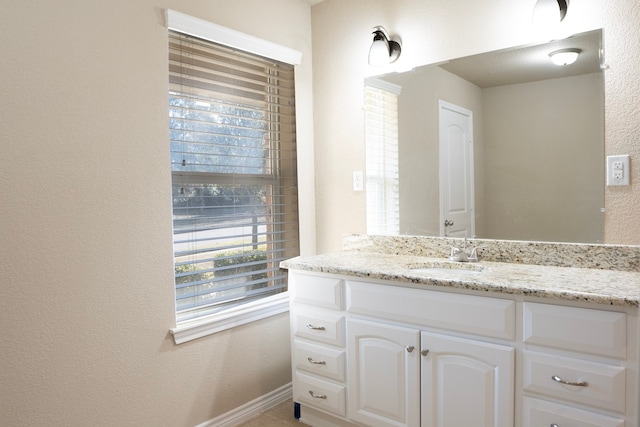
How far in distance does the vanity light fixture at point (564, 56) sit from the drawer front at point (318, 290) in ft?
4.53

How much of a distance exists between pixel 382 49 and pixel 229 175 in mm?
1088

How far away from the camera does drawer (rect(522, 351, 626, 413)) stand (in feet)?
4.47

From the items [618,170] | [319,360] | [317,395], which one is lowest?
[317,395]

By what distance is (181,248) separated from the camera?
2.09 metres

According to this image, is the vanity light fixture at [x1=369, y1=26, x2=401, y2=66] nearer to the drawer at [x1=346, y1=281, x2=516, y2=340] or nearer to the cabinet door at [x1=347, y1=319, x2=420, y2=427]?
the drawer at [x1=346, y1=281, x2=516, y2=340]

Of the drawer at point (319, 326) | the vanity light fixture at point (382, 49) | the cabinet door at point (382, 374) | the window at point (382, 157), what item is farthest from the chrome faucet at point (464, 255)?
the vanity light fixture at point (382, 49)

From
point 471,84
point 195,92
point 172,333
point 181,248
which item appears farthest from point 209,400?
point 471,84

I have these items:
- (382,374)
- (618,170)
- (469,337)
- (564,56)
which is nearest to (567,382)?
(469,337)

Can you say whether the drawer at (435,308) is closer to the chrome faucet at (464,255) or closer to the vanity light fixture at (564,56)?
the chrome faucet at (464,255)

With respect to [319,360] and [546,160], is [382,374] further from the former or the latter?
[546,160]

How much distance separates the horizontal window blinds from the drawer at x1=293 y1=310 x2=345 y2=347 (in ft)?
1.24

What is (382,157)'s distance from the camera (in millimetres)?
2559

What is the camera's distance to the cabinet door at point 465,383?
157 centimetres

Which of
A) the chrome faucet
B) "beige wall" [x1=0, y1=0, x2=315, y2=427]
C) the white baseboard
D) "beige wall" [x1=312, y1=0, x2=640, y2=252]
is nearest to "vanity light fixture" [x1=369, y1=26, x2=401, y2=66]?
"beige wall" [x1=312, y1=0, x2=640, y2=252]
